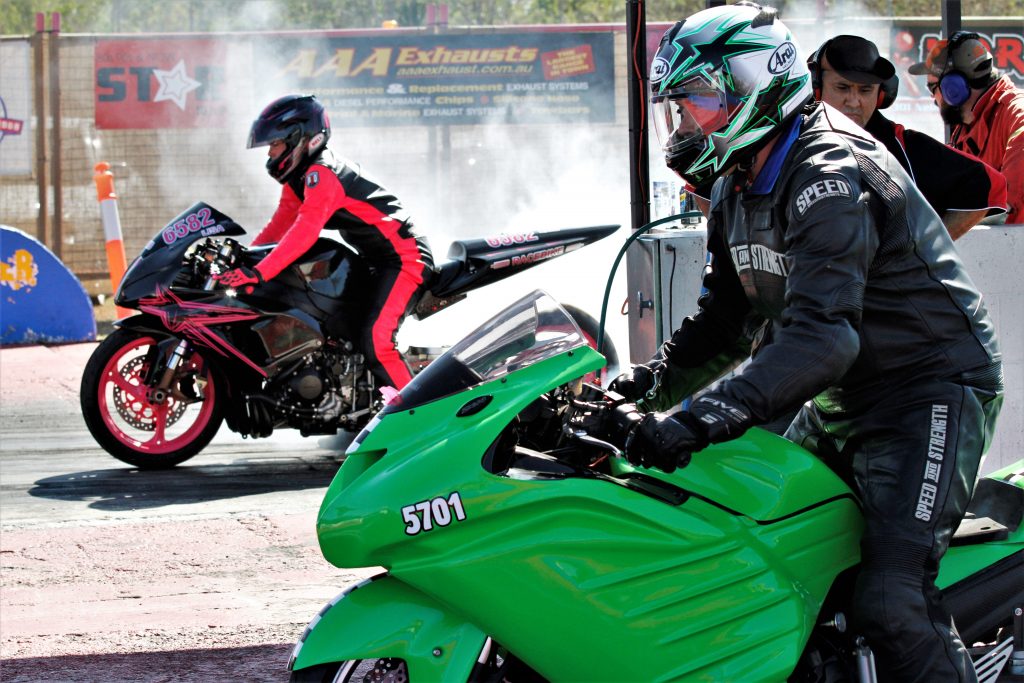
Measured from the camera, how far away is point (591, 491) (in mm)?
2926

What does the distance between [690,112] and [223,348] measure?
16.4 ft

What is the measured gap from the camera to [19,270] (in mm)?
11914

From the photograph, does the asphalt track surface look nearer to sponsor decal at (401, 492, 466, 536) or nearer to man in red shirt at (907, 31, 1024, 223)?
sponsor decal at (401, 492, 466, 536)

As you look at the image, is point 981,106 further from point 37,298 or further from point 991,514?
point 37,298

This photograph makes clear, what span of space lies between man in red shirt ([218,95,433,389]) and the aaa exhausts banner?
775 centimetres

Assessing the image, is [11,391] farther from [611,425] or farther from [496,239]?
[611,425]

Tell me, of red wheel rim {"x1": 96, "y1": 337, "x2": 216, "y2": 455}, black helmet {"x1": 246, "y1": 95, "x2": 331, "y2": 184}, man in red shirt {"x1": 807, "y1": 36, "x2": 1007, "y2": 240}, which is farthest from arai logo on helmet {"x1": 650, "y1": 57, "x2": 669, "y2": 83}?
red wheel rim {"x1": 96, "y1": 337, "x2": 216, "y2": 455}

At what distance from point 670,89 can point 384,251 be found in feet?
15.6

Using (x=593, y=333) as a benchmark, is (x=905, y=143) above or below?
above

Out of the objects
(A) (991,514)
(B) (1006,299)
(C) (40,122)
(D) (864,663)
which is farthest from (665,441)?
(C) (40,122)

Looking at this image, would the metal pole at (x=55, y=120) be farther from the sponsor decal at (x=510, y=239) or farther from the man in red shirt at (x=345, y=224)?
the sponsor decal at (x=510, y=239)

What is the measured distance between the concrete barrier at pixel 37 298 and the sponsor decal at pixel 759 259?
9663 millimetres

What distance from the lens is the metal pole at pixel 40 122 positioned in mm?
14711

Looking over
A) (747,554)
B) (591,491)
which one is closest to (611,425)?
(591,491)
